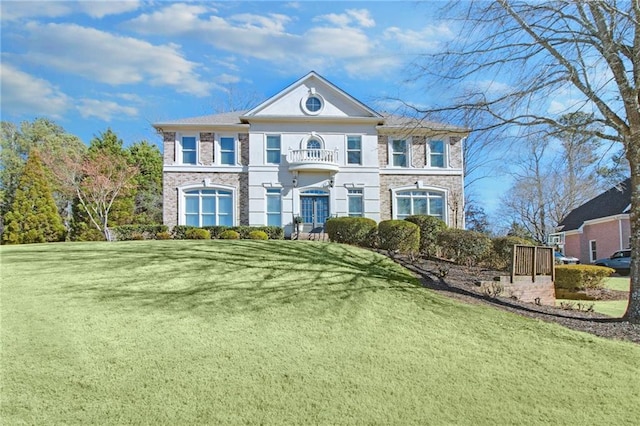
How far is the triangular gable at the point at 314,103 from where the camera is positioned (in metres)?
23.1

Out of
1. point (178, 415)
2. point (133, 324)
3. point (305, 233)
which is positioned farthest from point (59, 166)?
point (178, 415)

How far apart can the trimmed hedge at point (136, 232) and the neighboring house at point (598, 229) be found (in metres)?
24.4

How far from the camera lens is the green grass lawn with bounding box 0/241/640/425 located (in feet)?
15.7

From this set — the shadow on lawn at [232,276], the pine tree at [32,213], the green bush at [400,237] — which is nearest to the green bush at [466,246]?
the green bush at [400,237]

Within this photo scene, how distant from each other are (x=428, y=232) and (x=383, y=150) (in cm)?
820

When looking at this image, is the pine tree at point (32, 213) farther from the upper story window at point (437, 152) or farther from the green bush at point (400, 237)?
the upper story window at point (437, 152)

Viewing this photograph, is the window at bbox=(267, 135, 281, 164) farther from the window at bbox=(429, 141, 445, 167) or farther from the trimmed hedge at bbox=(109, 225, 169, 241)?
the window at bbox=(429, 141, 445, 167)

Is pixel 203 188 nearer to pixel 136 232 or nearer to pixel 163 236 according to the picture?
pixel 163 236

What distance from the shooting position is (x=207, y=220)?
22953 millimetres

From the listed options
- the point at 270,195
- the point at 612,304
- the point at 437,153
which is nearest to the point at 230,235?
the point at 270,195

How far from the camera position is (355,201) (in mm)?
23312

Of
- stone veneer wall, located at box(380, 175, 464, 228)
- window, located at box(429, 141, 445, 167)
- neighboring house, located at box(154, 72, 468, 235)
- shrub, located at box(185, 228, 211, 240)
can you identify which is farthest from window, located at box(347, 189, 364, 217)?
shrub, located at box(185, 228, 211, 240)

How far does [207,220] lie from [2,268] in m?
12.7

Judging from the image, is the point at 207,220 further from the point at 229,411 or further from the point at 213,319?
the point at 229,411
